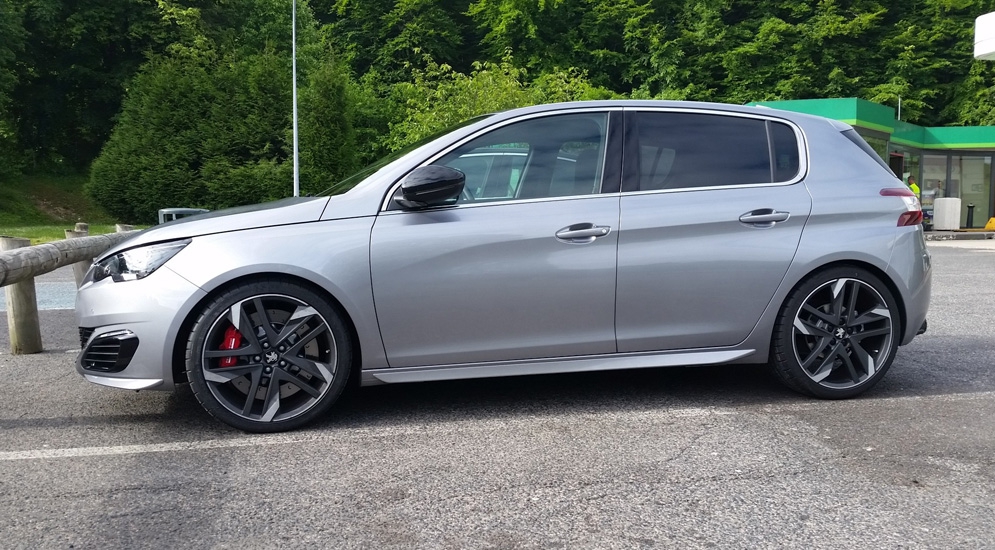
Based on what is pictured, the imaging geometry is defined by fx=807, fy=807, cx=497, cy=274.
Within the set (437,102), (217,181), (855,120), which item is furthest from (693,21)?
(217,181)

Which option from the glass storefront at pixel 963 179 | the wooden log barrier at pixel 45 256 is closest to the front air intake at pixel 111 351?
the wooden log barrier at pixel 45 256

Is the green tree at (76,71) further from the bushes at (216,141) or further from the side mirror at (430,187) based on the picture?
the side mirror at (430,187)

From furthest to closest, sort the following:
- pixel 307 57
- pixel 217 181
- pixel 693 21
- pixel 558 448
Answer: pixel 693 21 → pixel 307 57 → pixel 217 181 → pixel 558 448

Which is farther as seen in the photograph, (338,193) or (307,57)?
(307,57)

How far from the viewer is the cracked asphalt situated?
9.00 ft

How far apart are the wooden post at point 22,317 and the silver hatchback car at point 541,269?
2.19 m

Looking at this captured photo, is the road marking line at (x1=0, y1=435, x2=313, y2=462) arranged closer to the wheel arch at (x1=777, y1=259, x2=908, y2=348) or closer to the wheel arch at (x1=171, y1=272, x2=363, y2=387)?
the wheel arch at (x1=171, y1=272, x2=363, y2=387)

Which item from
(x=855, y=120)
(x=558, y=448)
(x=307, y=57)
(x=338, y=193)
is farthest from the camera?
(x=307, y=57)

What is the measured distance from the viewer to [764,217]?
13.8ft

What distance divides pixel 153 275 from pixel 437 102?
94.5ft

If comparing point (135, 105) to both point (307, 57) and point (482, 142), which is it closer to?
point (307, 57)

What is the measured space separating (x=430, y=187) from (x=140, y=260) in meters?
Answer: 1.41

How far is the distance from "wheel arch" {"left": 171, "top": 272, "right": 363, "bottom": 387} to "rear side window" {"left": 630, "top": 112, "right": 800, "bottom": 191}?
5.46 ft

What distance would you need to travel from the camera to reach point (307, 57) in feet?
123
